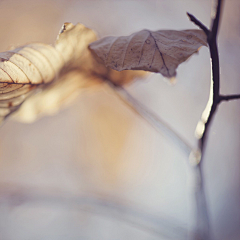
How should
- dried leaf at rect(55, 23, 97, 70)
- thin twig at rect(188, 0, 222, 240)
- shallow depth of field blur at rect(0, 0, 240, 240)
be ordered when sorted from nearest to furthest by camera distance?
thin twig at rect(188, 0, 222, 240) → dried leaf at rect(55, 23, 97, 70) → shallow depth of field blur at rect(0, 0, 240, 240)

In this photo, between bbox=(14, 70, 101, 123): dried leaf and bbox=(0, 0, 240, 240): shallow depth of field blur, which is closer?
bbox=(14, 70, 101, 123): dried leaf

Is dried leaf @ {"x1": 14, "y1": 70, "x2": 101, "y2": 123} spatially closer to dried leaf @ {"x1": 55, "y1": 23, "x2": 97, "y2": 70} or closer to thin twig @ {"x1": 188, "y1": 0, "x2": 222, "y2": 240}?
dried leaf @ {"x1": 55, "y1": 23, "x2": 97, "y2": 70}

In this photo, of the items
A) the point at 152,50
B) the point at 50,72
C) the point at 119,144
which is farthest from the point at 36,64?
the point at 119,144

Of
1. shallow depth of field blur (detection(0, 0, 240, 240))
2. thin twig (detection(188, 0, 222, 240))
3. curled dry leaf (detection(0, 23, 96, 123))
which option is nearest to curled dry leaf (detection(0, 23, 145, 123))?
curled dry leaf (detection(0, 23, 96, 123))

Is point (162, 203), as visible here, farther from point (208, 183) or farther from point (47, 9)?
point (47, 9)

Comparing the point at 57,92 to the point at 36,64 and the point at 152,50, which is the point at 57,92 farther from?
the point at 152,50

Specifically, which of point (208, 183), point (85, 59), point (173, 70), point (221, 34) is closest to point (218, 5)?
point (173, 70)
